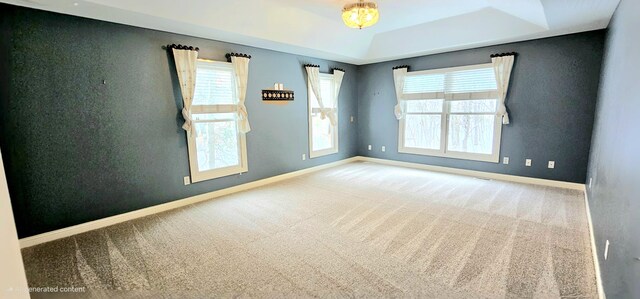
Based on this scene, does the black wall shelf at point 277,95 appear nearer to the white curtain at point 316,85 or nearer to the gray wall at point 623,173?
the white curtain at point 316,85

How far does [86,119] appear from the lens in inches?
124

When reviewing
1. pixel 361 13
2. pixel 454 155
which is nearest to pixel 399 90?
pixel 454 155

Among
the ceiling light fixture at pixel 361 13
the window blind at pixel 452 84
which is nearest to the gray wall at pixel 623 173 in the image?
the ceiling light fixture at pixel 361 13

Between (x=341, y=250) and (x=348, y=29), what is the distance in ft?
12.3

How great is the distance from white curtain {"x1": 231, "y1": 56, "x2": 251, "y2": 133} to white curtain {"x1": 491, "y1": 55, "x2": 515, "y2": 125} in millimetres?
4056

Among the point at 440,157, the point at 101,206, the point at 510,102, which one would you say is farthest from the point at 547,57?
the point at 101,206

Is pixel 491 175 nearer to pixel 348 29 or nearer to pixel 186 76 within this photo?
pixel 348 29

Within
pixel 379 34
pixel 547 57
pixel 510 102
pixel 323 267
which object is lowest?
pixel 323 267

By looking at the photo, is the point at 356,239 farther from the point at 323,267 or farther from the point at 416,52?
the point at 416,52

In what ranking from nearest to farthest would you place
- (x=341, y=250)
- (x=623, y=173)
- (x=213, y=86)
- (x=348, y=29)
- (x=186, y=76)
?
(x=623, y=173) < (x=341, y=250) < (x=186, y=76) < (x=213, y=86) < (x=348, y=29)

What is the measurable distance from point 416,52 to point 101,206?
5.39m

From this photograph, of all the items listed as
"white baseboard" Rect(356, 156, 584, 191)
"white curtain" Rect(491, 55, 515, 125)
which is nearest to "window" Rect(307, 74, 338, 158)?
"white baseboard" Rect(356, 156, 584, 191)

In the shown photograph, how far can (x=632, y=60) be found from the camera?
6.33 feet

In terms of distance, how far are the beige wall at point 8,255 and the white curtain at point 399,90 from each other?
5898 millimetres
